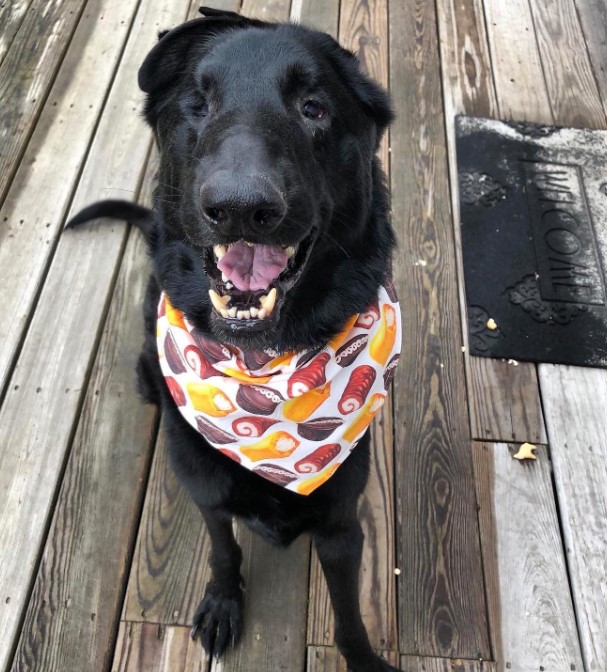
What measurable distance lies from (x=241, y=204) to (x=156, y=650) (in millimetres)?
1230

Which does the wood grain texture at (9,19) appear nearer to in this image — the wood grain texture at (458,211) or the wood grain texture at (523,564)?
the wood grain texture at (458,211)

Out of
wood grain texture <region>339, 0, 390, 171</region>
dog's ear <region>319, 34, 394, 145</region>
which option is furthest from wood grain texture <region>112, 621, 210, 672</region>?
wood grain texture <region>339, 0, 390, 171</region>

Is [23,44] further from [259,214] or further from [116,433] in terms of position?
[259,214]

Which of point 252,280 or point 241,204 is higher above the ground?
point 241,204

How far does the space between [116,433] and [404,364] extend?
0.95 meters

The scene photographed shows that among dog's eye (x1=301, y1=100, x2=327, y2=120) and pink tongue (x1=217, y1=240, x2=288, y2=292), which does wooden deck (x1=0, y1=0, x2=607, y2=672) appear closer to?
pink tongue (x1=217, y1=240, x2=288, y2=292)

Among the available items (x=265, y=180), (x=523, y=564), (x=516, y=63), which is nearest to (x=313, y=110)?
(x=265, y=180)

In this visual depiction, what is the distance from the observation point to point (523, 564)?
5.71 feet

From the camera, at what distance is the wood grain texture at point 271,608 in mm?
1604

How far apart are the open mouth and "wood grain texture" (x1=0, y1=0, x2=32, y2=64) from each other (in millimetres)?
2288

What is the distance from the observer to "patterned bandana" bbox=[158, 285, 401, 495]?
136 cm

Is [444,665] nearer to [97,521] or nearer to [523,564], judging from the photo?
[523,564]

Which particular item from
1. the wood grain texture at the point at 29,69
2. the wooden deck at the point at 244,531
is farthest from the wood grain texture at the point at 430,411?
the wood grain texture at the point at 29,69

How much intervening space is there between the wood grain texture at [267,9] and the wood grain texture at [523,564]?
2.21 m
